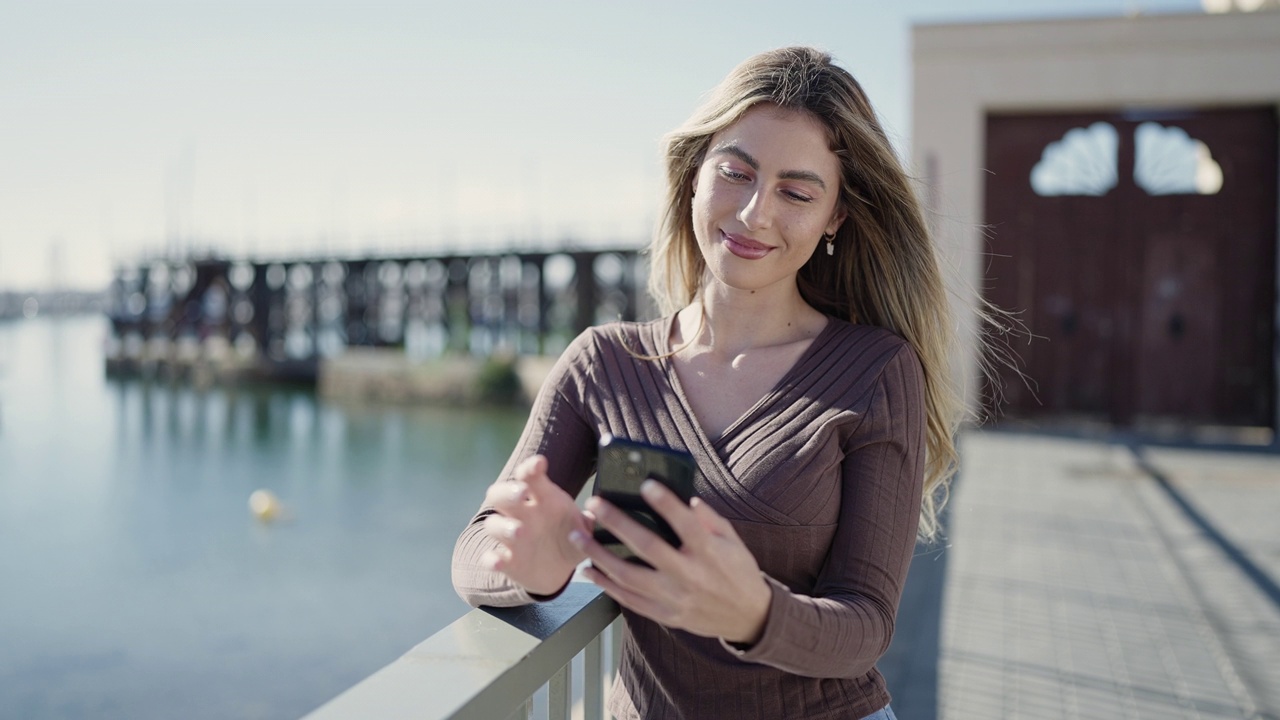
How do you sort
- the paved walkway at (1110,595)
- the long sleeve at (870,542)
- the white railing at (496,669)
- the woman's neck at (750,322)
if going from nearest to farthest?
the white railing at (496,669) < the long sleeve at (870,542) < the woman's neck at (750,322) < the paved walkway at (1110,595)

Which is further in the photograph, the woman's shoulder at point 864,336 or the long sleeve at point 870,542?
the woman's shoulder at point 864,336

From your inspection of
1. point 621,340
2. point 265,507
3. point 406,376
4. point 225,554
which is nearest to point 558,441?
point 621,340

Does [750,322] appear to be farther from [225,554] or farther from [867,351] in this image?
[225,554]

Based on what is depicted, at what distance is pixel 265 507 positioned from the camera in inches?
779

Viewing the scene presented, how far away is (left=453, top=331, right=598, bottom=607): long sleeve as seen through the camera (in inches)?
61.2

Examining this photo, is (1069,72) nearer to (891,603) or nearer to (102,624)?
(891,603)

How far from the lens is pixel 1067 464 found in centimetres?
871

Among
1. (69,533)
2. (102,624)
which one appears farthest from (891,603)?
(69,533)

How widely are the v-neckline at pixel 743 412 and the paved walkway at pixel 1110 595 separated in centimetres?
240

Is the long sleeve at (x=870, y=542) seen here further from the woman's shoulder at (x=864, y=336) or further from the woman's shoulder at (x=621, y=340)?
the woman's shoulder at (x=621, y=340)

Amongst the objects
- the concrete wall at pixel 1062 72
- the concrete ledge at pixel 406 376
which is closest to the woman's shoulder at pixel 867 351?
the concrete wall at pixel 1062 72

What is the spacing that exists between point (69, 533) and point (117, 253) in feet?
132

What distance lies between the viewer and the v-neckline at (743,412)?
1571mm

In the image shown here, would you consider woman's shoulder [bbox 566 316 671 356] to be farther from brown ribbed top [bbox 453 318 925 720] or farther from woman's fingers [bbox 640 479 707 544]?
woman's fingers [bbox 640 479 707 544]
